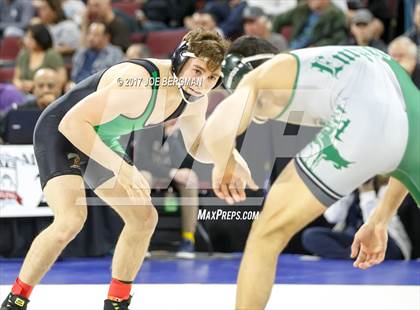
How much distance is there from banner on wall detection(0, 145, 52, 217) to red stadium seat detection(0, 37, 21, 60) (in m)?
3.56

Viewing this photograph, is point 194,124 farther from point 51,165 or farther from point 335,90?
point 335,90

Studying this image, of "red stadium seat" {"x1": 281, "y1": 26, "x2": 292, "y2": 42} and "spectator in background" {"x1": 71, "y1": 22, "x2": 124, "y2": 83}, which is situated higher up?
"spectator in background" {"x1": 71, "y1": 22, "x2": 124, "y2": 83}

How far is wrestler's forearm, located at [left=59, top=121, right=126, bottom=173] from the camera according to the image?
162 inches

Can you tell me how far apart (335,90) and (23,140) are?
12.5ft

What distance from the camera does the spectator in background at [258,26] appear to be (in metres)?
8.18

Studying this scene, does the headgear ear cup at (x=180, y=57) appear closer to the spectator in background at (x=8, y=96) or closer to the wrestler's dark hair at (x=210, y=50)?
the wrestler's dark hair at (x=210, y=50)

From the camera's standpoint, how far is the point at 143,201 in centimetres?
423

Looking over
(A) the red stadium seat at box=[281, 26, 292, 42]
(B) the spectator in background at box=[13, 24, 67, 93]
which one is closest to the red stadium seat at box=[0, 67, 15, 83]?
(B) the spectator in background at box=[13, 24, 67, 93]

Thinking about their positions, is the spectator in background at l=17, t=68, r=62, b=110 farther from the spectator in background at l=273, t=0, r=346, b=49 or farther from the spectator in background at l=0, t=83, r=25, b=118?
the spectator in background at l=273, t=0, r=346, b=49

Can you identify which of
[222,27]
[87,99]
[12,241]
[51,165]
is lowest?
[12,241]

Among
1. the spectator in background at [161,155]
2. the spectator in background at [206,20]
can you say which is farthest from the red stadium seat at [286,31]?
the spectator in background at [161,155]

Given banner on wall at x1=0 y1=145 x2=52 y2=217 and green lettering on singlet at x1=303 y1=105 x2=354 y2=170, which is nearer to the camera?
green lettering on singlet at x1=303 y1=105 x2=354 y2=170

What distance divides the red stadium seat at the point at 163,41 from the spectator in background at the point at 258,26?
97 cm

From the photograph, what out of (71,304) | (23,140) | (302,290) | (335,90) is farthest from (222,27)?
(335,90)
